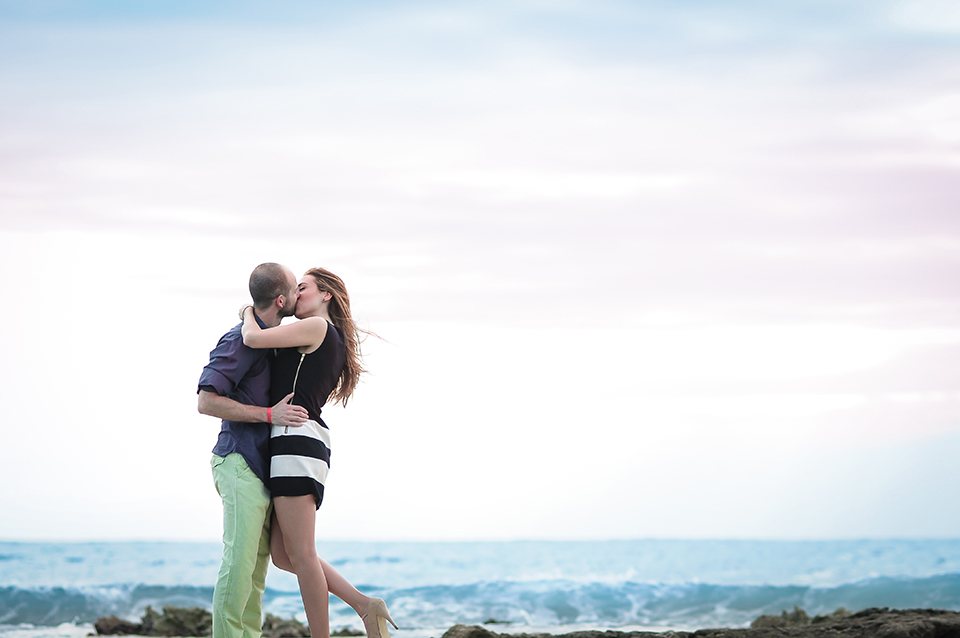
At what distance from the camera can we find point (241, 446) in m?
4.04

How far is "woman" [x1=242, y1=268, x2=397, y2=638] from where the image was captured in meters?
4.05

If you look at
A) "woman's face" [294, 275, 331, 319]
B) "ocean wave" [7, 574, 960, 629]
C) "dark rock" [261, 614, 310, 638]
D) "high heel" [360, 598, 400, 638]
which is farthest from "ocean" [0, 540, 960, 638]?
"woman's face" [294, 275, 331, 319]

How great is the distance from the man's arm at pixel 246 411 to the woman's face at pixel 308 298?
0.48 m

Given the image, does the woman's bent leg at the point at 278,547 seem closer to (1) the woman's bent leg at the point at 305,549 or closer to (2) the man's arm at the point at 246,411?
(1) the woman's bent leg at the point at 305,549

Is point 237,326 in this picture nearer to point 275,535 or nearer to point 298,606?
point 275,535

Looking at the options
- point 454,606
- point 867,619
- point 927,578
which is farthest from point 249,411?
point 927,578

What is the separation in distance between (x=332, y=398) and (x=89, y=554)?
2366cm

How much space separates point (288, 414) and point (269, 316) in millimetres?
508

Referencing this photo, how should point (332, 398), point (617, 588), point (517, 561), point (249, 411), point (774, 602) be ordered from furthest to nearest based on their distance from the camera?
point (517, 561)
point (617, 588)
point (774, 602)
point (332, 398)
point (249, 411)

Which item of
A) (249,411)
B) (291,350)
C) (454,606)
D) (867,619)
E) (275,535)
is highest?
(291,350)

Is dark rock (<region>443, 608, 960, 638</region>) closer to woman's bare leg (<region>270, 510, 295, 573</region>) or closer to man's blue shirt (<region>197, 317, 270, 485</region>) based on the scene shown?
woman's bare leg (<region>270, 510, 295, 573</region>)

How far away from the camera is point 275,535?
13.9 ft

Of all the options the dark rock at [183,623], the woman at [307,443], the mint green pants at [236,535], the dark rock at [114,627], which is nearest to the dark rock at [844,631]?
the woman at [307,443]

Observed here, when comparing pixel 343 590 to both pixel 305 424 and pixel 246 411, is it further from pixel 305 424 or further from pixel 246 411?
pixel 246 411
